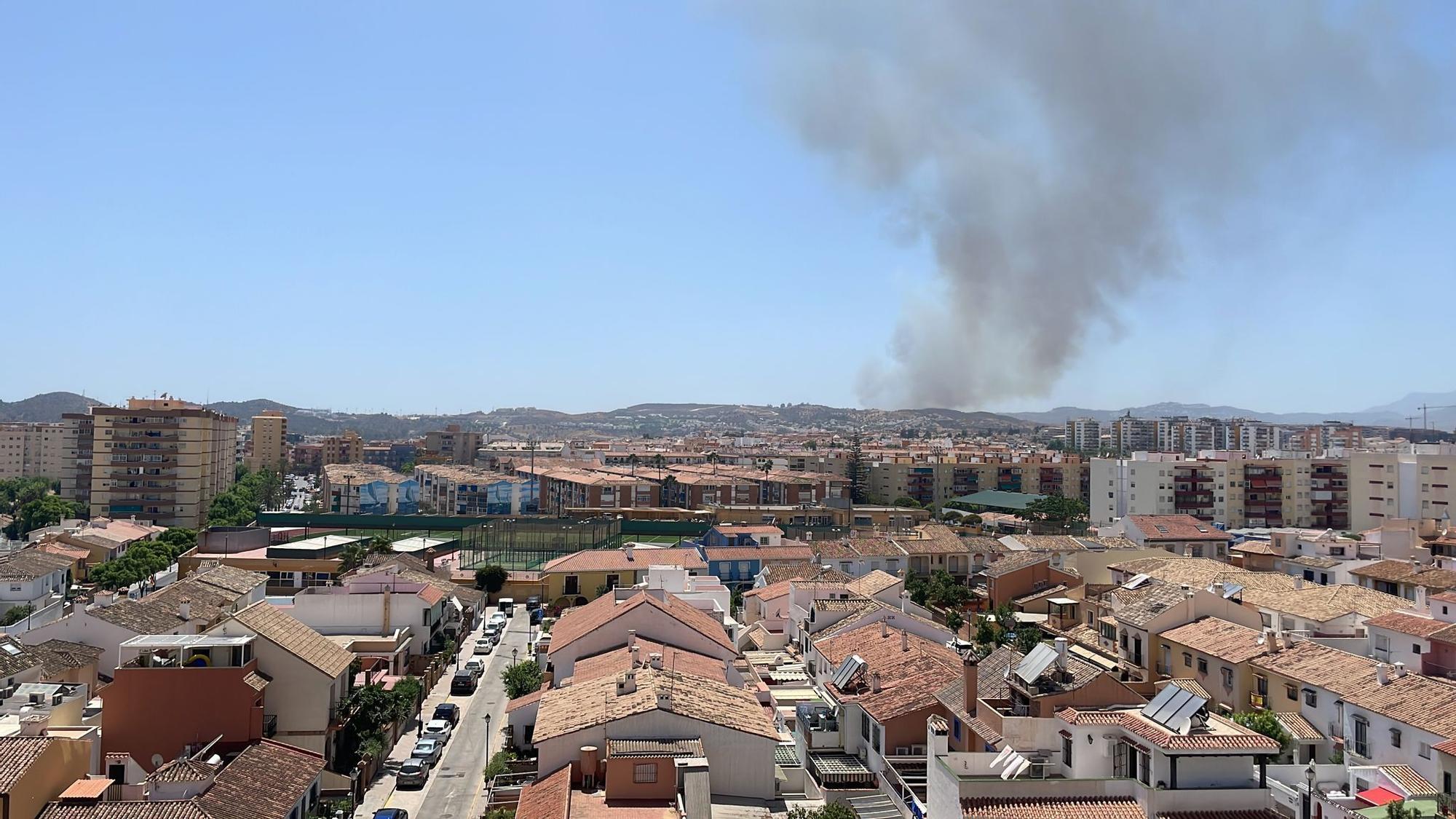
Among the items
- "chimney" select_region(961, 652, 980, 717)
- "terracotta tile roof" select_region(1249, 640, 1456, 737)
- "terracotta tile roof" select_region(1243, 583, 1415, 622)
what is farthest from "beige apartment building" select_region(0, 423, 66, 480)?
"terracotta tile roof" select_region(1249, 640, 1456, 737)

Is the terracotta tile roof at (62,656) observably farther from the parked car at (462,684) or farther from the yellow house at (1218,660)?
the yellow house at (1218,660)

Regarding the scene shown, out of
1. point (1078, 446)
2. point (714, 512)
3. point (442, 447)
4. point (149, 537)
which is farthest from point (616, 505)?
point (1078, 446)

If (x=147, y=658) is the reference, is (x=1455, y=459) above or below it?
above

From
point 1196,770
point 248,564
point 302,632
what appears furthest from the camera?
point 248,564

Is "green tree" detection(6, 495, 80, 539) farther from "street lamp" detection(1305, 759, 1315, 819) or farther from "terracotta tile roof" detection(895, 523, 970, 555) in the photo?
"street lamp" detection(1305, 759, 1315, 819)

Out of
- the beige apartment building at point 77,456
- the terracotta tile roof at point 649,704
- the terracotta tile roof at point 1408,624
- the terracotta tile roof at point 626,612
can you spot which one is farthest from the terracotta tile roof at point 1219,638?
the beige apartment building at point 77,456

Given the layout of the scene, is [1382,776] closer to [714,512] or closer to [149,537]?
[714,512]

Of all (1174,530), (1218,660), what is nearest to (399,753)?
(1218,660)

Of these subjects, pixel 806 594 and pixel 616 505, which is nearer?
pixel 806 594
